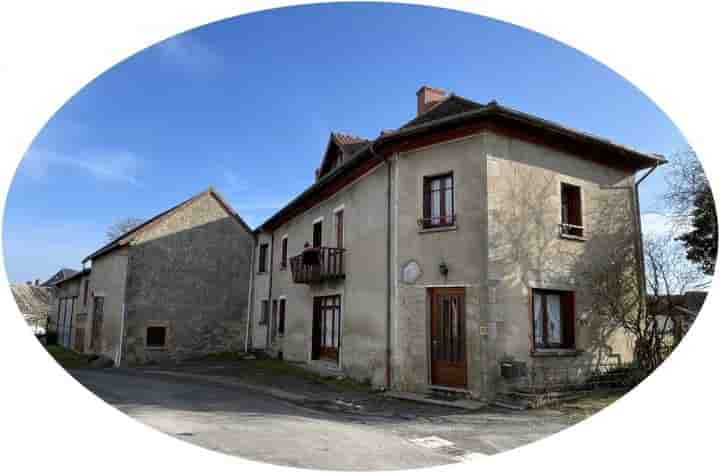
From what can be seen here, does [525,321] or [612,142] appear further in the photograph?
[612,142]

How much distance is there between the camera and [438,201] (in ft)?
35.9

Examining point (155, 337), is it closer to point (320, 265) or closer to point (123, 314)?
point (123, 314)

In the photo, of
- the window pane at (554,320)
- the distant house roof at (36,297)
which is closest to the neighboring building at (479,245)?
the window pane at (554,320)

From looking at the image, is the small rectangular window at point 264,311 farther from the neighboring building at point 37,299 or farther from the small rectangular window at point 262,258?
the neighboring building at point 37,299

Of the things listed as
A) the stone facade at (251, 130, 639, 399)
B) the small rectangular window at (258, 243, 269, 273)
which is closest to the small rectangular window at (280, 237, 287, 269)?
the small rectangular window at (258, 243, 269, 273)

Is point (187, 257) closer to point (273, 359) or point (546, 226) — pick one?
point (273, 359)

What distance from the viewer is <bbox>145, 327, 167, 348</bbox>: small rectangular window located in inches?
755

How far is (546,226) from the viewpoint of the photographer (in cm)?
1068

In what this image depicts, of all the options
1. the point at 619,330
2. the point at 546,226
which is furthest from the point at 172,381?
the point at 619,330

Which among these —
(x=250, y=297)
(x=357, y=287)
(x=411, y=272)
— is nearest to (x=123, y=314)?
(x=250, y=297)

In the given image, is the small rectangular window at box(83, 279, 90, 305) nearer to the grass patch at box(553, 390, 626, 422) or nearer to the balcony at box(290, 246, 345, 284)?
the balcony at box(290, 246, 345, 284)

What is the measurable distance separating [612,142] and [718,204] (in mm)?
6940

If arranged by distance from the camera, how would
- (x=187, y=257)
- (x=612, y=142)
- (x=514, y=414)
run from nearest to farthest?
(x=514, y=414) < (x=612, y=142) < (x=187, y=257)

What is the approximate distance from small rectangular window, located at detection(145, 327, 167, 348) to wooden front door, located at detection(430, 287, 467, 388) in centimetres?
1284
